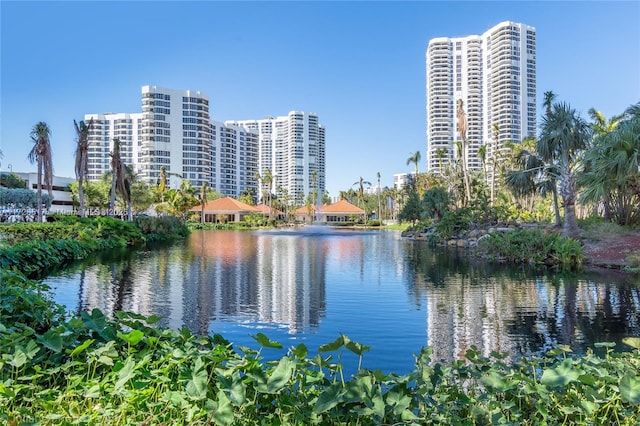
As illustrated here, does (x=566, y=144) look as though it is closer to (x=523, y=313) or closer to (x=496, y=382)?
(x=523, y=313)

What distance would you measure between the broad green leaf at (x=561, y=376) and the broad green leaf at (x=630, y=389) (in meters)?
0.27

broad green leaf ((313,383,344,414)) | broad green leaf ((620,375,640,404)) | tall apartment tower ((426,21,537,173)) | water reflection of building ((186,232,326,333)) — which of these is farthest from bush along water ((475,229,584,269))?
tall apartment tower ((426,21,537,173))

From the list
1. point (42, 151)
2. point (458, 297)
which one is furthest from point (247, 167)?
point (458, 297)

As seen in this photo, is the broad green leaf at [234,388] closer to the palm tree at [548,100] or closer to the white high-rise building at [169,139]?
the palm tree at [548,100]

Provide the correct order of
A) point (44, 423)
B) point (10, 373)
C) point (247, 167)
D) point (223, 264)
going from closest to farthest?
point (44, 423) < point (10, 373) < point (223, 264) < point (247, 167)

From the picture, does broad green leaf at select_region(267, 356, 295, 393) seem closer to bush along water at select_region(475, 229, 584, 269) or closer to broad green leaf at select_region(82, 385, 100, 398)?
broad green leaf at select_region(82, 385, 100, 398)

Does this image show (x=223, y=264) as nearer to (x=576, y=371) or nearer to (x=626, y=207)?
(x=576, y=371)

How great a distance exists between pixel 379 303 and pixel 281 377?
8.41 metres

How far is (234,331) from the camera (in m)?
8.12

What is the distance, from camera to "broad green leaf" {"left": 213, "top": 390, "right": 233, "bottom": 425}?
2621 mm

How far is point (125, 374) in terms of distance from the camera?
306 cm

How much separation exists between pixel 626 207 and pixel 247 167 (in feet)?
392

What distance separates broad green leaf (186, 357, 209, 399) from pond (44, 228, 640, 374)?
3668mm

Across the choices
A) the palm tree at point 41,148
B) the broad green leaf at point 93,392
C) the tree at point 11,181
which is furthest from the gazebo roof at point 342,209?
the broad green leaf at point 93,392
